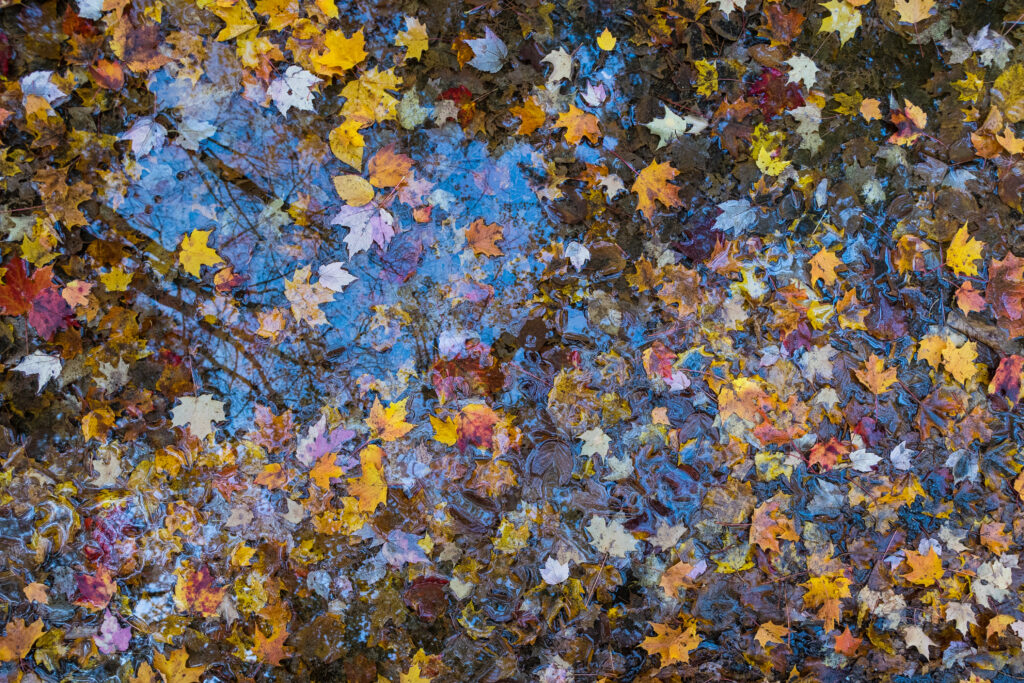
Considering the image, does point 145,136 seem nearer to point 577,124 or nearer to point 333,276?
point 333,276

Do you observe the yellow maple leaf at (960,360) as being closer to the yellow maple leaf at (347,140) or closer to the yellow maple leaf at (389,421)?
the yellow maple leaf at (389,421)

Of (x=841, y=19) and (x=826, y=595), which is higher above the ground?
(x=841, y=19)

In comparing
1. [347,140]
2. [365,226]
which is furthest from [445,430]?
[347,140]

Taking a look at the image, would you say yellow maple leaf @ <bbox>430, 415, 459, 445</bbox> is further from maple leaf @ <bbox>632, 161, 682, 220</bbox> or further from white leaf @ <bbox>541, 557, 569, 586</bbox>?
maple leaf @ <bbox>632, 161, 682, 220</bbox>

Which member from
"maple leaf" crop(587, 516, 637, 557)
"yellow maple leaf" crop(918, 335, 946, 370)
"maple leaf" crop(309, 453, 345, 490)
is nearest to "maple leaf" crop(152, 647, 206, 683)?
"maple leaf" crop(309, 453, 345, 490)

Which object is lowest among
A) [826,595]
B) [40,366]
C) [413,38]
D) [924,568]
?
[826,595]
